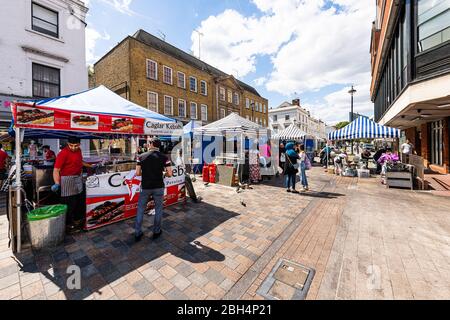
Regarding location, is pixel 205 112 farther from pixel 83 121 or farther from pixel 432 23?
pixel 83 121

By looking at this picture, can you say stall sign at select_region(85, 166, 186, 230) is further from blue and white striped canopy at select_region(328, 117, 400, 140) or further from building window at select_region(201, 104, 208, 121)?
building window at select_region(201, 104, 208, 121)

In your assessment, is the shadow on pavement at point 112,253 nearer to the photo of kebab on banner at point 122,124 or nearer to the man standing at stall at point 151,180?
the man standing at stall at point 151,180

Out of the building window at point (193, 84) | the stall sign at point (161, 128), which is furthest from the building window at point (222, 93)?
the stall sign at point (161, 128)

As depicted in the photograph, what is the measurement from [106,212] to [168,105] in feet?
53.8

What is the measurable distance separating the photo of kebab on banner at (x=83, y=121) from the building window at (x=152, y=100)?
14.2m

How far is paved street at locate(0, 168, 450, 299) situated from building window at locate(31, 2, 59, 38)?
38.9 ft

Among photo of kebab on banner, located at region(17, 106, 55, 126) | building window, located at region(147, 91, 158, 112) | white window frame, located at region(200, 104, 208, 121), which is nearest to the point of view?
photo of kebab on banner, located at region(17, 106, 55, 126)

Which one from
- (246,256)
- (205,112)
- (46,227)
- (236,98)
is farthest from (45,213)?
Answer: (236,98)

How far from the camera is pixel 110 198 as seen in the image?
462cm

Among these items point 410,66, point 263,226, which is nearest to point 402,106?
point 410,66

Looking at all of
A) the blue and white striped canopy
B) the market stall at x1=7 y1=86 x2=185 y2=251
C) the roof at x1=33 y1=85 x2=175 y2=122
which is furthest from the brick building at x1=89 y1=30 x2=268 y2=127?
the blue and white striped canopy

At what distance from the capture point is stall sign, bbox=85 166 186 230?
4.34 metres

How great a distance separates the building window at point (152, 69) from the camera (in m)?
17.5
